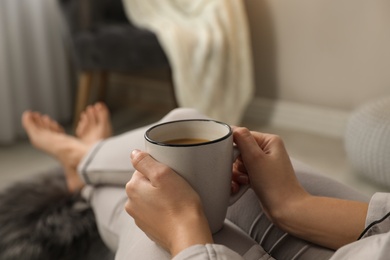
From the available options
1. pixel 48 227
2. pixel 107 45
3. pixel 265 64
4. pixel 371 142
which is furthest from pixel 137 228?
pixel 265 64

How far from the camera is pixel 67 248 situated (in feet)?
4.18

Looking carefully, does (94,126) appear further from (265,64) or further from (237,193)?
(265,64)

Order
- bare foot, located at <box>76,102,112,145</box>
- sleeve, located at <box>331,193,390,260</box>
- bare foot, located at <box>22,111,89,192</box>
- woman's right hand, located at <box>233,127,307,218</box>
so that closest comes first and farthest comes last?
1. sleeve, located at <box>331,193,390,260</box>
2. woman's right hand, located at <box>233,127,307,218</box>
3. bare foot, located at <box>22,111,89,192</box>
4. bare foot, located at <box>76,102,112,145</box>

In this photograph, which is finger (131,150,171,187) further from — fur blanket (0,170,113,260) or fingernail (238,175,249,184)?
fur blanket (0,170,113,260)

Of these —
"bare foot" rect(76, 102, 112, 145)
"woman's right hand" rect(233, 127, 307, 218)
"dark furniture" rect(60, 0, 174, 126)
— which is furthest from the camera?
"dark furniture" rect(60, 0, 174, 126)

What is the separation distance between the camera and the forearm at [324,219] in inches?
29.4

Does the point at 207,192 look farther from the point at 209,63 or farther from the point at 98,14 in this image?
the point at 98,14

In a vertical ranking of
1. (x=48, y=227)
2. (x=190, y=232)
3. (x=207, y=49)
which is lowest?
(x=48, y=227)

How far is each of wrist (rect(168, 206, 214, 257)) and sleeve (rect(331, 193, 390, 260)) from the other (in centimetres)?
15

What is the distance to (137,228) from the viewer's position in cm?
86

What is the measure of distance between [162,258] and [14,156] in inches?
63.6

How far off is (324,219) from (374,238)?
182 mm

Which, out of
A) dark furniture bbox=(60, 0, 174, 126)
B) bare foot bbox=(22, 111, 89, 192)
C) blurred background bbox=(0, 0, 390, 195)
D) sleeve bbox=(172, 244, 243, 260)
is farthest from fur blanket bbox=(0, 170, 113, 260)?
dark furniture bbox=(60, 0, 174, 126)

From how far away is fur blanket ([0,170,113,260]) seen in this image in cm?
126
